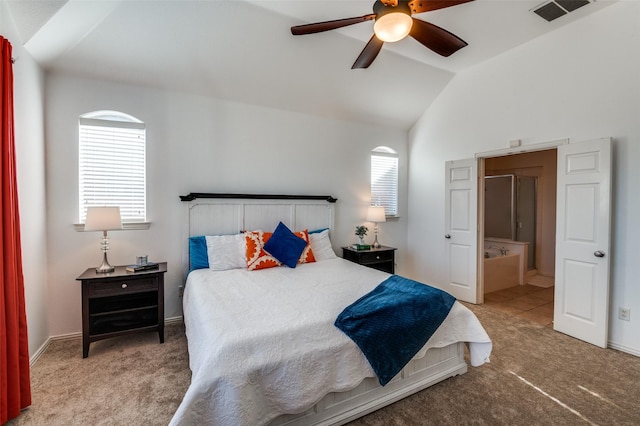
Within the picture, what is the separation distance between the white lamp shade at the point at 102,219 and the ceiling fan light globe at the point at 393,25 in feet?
9.12

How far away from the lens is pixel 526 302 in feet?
13.4

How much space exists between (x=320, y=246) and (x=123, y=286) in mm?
2184

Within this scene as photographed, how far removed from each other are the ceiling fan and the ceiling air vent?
4.61 ft

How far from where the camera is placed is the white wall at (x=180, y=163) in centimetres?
291

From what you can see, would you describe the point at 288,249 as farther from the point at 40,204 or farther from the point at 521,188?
the point at 521,188

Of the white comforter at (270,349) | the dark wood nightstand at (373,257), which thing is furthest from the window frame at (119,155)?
the dark wood nightstand at (373,257)

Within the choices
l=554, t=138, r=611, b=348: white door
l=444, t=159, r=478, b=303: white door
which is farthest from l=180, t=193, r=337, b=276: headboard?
l=554, t=138, r=611, b=348: white door

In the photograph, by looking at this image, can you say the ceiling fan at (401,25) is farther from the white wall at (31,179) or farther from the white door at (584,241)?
the white wall at (31,179)

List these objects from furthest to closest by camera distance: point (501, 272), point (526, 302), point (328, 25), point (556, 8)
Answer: point (501, 272) → point (526, 302) → point (556, 8) → point (328, 25)

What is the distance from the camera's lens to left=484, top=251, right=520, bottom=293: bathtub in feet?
14.9

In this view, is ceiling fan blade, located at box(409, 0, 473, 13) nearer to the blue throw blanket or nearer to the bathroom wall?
the blue throw blanket

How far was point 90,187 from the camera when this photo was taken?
10.00 feet

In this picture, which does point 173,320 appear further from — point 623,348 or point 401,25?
point 623,348

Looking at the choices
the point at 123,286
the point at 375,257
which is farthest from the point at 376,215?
the point at 123,286
